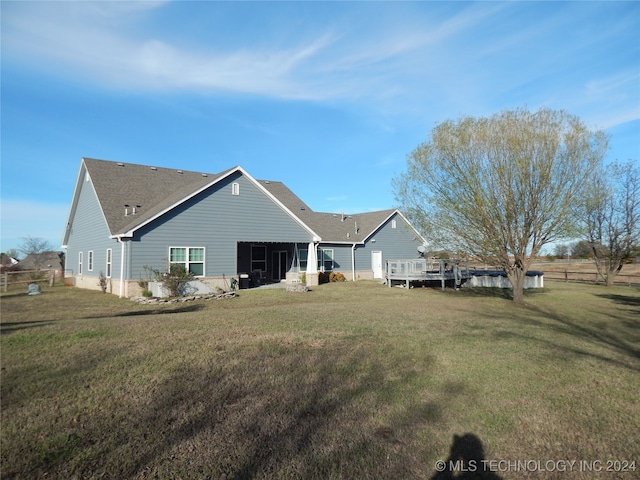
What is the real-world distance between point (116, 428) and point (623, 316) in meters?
15.0

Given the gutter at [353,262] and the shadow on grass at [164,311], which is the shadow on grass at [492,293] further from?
the shadow on grass at [164,311]

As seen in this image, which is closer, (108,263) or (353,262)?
(108,263)

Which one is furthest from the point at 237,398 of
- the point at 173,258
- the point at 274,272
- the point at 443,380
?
the point at 274,272

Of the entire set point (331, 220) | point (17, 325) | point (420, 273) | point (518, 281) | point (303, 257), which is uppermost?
point (331, 220)

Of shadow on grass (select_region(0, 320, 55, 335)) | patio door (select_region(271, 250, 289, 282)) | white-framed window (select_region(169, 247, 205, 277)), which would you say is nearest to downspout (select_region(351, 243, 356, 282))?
patio door (select_region(271, 250, 289, 282))

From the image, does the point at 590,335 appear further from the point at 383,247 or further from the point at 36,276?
the point at 36,276

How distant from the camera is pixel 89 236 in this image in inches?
898

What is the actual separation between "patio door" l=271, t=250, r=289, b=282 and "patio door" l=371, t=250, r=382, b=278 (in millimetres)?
7549

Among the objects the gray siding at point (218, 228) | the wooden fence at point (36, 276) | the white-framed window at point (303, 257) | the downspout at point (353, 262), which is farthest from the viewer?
the downspout at point (353, 262)

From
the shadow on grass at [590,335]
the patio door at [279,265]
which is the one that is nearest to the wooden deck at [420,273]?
the patio door at [279,265]

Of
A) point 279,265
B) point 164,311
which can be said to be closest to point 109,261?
point 164,311

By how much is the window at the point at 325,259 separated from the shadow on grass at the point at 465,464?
23.3 meters

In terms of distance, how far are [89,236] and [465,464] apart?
2439 cm

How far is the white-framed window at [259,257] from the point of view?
2564cm
